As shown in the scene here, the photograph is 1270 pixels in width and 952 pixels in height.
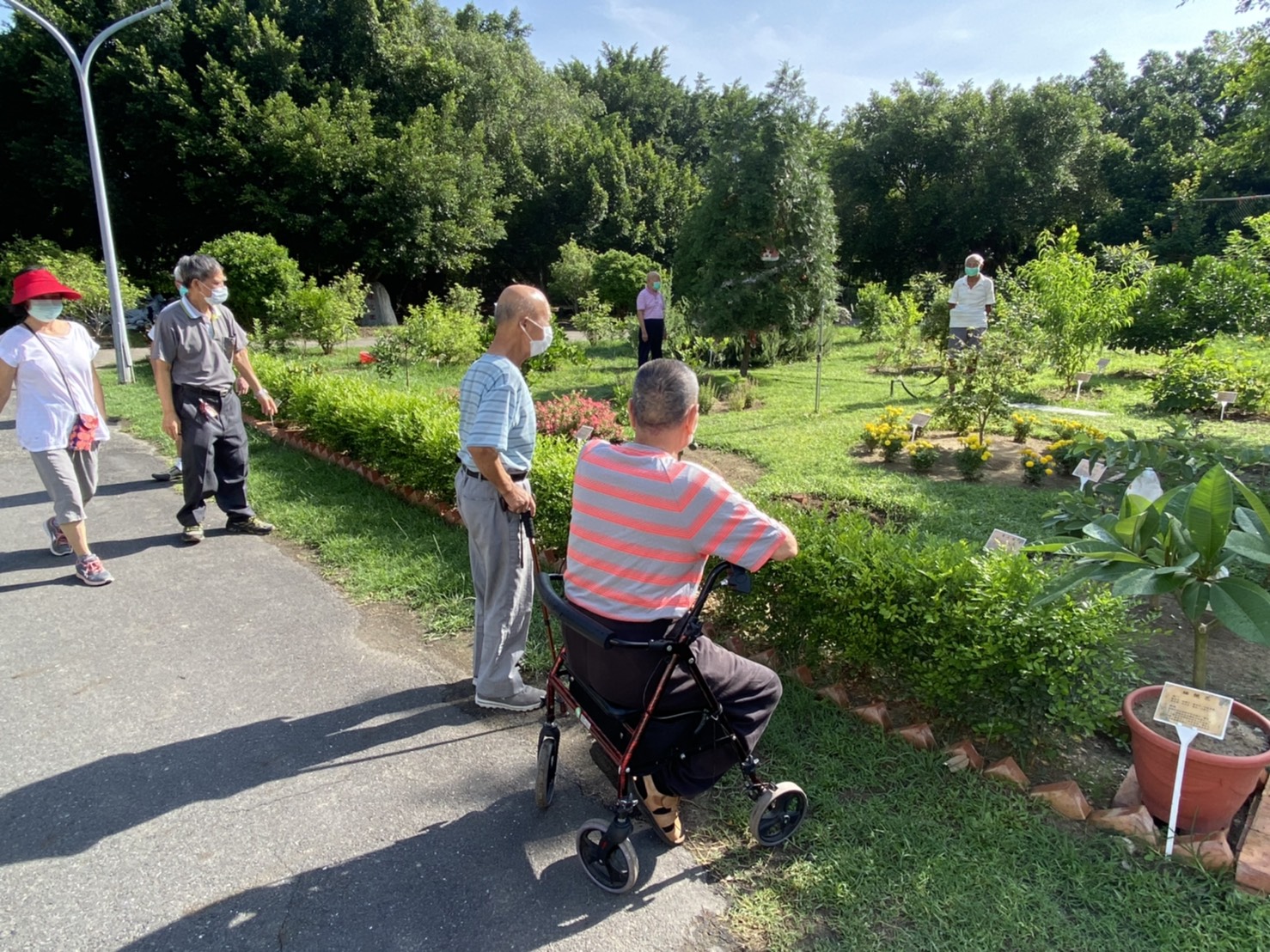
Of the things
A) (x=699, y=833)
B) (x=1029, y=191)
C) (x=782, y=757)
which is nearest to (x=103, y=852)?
(x=699, y=833)

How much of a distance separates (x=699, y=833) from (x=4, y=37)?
85.5 ft

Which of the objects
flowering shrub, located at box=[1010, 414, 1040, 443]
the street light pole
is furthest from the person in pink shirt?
the street light pole

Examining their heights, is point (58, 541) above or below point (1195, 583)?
below

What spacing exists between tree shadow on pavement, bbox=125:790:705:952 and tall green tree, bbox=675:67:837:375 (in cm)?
945

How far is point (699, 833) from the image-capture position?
2.51 meters

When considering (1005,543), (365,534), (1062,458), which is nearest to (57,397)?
(365,534)

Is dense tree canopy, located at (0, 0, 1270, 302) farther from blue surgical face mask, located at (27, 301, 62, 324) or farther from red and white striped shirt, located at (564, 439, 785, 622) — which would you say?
red and white striped shirt, located at (564, 439, 785, 622)

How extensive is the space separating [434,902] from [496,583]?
3.99 feet

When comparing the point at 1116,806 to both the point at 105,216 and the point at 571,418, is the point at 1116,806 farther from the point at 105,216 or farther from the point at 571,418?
the point at 105,216

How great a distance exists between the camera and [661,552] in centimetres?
212

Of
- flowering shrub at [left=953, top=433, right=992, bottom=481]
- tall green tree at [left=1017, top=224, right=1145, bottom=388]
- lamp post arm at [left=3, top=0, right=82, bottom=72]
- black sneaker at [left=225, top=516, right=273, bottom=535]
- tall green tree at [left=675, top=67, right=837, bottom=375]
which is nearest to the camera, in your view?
black sneaker at [left=225, top=516, right=273, bottom=535]

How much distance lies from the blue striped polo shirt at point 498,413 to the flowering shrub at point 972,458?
15.2ft

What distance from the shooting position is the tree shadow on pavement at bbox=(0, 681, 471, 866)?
2.53m

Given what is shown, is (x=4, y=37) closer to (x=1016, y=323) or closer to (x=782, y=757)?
(x=1016, y=323)
